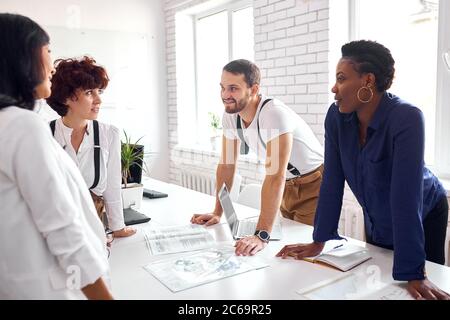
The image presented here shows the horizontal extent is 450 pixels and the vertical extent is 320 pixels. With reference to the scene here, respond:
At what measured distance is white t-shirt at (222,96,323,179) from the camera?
197 cm

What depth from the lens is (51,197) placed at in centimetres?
86

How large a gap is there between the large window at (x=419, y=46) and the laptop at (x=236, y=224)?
151cm

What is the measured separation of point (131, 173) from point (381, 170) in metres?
1.33

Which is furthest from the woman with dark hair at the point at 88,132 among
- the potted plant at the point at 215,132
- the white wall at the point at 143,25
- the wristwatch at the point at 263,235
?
the white wall at the point at 143,25

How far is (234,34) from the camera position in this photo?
4.53 metres

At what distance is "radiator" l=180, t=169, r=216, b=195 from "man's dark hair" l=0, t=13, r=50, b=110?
3.53m

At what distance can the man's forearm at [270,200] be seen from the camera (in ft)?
5.79

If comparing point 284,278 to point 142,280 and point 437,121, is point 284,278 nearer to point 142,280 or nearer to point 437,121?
point 142,280

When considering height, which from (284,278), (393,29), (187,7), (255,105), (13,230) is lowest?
(284,278)

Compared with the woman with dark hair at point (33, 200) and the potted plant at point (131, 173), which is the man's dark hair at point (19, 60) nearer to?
the woman with dark hair at point (33, 200)
